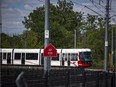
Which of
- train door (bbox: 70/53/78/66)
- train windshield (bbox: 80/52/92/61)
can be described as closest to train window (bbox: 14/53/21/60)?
train door (bbox: 70/53/78/66)

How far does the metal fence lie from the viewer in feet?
26.1

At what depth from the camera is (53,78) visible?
33.8ft

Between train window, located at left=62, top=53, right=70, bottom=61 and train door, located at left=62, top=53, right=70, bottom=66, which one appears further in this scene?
train window, located at left=62, top=53, right=70, bottom=61

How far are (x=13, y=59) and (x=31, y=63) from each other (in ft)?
9.37

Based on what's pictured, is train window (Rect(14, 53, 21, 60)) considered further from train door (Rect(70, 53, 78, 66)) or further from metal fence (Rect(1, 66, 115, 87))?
metal fence (Rect(1, 66, 115, 87))

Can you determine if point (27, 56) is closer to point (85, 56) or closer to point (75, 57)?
point (75, 57)

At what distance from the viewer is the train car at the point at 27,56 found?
56.7 metres

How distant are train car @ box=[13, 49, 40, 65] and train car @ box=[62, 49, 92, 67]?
4480 mm

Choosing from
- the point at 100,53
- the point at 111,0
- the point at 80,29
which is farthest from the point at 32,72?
the point at 80,29

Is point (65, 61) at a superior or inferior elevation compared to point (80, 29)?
inferior

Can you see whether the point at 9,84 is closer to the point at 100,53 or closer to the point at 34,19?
the point at 100,53

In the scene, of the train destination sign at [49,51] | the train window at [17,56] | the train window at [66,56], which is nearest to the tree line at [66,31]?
the train window at [17,56]

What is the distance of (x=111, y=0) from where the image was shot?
101 feet

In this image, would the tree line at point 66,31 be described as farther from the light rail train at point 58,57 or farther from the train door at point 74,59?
the train door at point 74,59
